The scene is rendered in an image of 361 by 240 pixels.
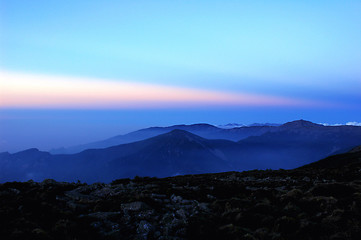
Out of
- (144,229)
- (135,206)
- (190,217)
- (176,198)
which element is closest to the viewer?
(144,229)

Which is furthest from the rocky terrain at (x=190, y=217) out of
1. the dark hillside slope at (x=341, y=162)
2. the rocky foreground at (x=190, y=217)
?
the dark hillside slope at (x=341, y=162)

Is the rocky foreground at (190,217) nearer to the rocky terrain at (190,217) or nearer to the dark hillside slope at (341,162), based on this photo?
the rocky terrain at (190,217)

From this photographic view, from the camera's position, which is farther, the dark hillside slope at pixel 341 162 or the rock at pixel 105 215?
the dark hillside slope at pixel 341 162

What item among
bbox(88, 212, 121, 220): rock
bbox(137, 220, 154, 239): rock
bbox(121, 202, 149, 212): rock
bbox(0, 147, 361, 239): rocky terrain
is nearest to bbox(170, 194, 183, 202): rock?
bbox(0, 147, 361, 239): rocky terrain

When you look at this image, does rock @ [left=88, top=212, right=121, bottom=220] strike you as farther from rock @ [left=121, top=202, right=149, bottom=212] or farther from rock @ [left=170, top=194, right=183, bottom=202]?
rock @ [left=170, top=194, right=183, bottom=202]

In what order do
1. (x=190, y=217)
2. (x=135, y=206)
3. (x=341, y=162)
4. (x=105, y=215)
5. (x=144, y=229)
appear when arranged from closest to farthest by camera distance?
1. (x=144, y=229)
2. (x=190, y=217)
3. (x=105, y=215)
4. (x=135, y=206)
5. (x=341, y=162)

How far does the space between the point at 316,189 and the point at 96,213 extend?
48.2ft

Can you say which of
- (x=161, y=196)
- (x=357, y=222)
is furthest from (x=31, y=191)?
(x=357, y=222)

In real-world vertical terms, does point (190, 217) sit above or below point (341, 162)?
above

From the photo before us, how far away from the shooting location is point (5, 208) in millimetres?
13711

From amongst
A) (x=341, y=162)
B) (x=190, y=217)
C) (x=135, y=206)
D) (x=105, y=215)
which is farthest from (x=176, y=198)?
(x=341, y=162)

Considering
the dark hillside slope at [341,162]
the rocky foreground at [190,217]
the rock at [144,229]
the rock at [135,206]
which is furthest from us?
the dark hillside slope at [341,162]

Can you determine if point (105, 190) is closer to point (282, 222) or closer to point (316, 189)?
point (282, 222)

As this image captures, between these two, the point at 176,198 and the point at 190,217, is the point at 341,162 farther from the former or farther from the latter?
the point at 190,217
